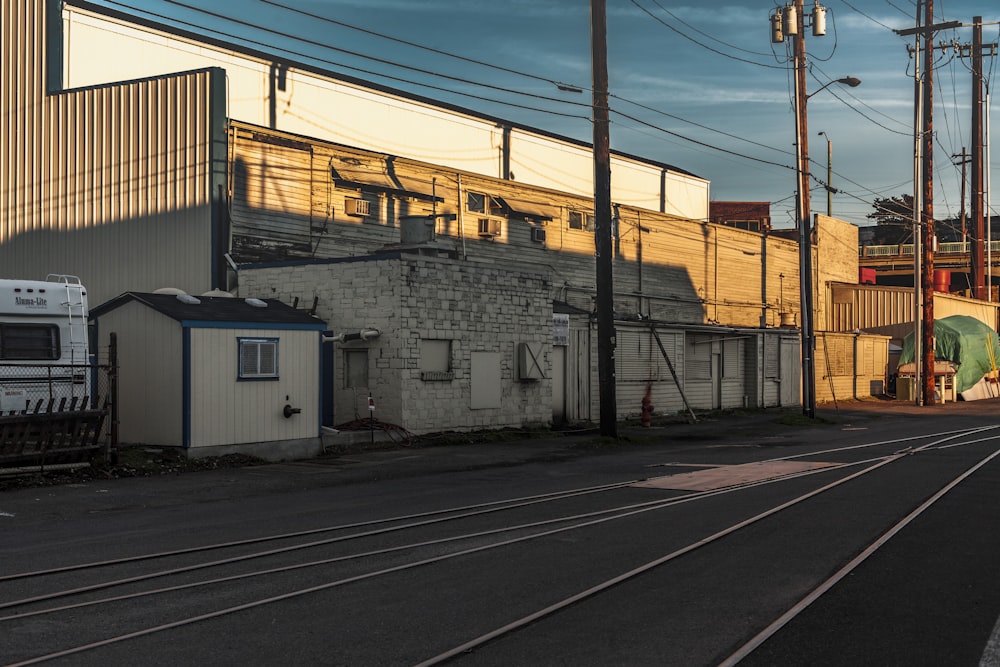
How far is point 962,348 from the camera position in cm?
4769

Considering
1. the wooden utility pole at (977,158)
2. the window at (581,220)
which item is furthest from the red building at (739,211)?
the window at (581,220)

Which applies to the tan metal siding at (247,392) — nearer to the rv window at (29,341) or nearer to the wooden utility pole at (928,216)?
the rv window at (29,341)

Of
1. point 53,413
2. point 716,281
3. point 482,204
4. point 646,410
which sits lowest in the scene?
point 646,410

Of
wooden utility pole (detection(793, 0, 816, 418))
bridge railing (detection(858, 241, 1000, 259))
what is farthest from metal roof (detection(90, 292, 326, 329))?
bridge railing (detection(858, 241, 1000, 259))

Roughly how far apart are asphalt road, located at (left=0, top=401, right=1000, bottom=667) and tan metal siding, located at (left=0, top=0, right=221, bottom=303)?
1081cm

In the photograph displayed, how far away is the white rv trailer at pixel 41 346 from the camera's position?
17.7 m

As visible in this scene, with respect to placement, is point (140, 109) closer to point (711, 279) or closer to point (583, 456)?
point (583, 456)

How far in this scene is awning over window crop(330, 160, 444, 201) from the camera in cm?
3041

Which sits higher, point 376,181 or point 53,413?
point 376,181

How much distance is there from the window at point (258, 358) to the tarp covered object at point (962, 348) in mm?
35338

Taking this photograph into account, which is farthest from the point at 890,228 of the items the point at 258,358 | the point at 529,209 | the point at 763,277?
the point at 258,358

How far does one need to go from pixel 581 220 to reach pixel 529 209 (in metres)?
3.90

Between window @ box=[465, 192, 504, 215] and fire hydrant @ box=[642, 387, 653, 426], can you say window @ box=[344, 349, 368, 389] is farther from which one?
window @ box=[465, 192, 504, 215]

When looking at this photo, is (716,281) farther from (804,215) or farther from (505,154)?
(804,215)
